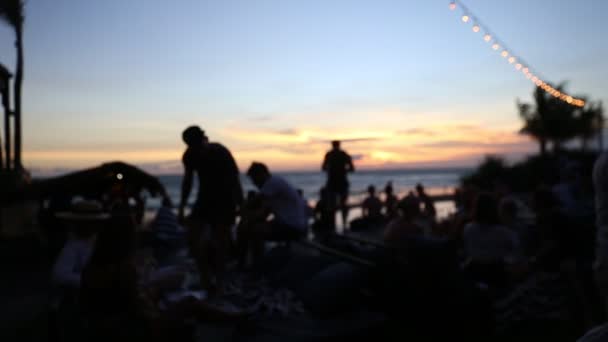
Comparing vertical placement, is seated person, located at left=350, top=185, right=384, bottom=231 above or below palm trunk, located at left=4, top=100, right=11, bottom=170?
below

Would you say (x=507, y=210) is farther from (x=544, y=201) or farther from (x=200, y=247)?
(x=200, y=247)

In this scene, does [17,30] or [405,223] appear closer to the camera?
[405,223]

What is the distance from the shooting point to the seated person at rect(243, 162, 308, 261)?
5.84 m

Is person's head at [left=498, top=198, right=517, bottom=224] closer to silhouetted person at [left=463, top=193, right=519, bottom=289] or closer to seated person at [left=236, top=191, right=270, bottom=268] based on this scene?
silhouetted person at [left=463, top=193, right=519, bottom=289]

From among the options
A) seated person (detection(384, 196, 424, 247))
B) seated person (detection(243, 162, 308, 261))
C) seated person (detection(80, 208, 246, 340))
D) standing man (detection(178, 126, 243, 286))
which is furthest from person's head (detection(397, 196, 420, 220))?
seated person (detection(80, 208, 246, 340))

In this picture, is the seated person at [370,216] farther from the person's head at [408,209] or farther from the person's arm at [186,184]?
the person's arm at [186,184]

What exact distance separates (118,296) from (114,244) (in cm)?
29

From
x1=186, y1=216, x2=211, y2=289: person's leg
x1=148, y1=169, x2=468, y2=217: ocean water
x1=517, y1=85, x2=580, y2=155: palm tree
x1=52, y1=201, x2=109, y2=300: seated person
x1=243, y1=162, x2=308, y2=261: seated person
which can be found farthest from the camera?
x1=517, y1=85, x2=580, y2=155: palm tree

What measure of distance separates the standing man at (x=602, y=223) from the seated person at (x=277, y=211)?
11.7 feet

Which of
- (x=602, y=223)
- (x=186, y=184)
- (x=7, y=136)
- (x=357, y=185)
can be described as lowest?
(x=357, y=185)

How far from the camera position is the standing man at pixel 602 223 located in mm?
2736

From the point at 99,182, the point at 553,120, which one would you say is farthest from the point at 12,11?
the point at 553,120

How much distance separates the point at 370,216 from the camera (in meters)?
11.3

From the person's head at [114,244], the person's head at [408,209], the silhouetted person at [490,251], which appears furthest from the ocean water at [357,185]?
the person's head at [114,244]
